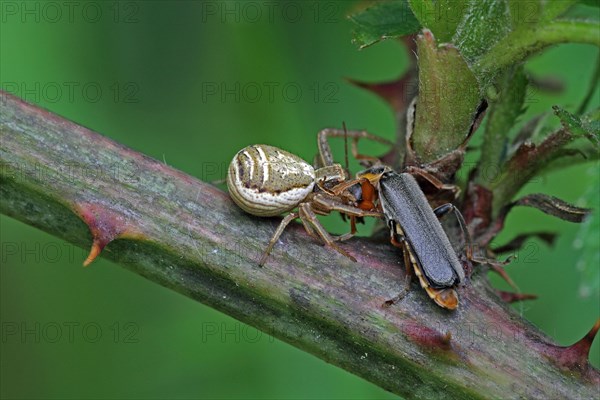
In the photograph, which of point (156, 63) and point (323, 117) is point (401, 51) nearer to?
point (323, 117)

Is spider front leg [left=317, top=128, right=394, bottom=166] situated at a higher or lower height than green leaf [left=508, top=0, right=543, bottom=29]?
lower

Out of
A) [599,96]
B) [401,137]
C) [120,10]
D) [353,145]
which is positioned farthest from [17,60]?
[599,96]

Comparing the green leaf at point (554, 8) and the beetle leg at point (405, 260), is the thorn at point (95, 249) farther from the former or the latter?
the green leaf at point (554, 8)

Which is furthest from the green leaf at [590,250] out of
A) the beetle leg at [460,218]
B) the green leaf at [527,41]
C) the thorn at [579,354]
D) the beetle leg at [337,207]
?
the beetle leg at [337,207]

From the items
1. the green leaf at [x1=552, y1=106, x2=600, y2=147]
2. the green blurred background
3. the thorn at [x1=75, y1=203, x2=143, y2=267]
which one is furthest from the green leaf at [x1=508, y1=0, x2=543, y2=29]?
the green blurred background

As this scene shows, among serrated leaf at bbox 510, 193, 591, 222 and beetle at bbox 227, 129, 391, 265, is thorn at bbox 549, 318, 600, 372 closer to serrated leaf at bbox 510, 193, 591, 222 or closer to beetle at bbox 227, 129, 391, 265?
serrated leaf at bbox 510, 193, 591, 222
